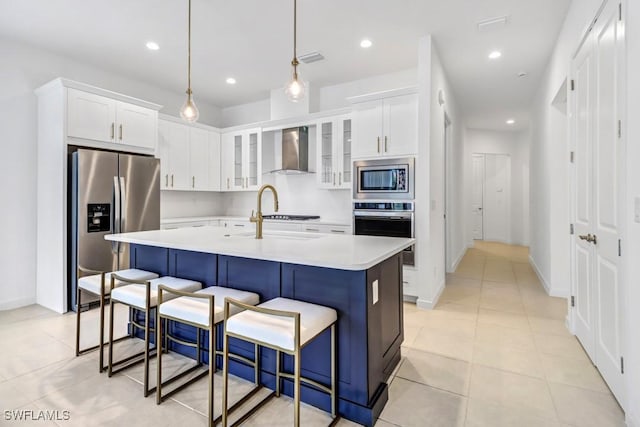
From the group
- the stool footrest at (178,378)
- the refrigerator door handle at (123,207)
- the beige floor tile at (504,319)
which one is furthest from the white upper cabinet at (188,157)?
the beige floor tile at (504,319)

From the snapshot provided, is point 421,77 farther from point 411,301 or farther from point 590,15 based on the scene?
point 411,301

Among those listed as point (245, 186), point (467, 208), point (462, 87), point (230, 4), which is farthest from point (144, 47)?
point (467, 208)

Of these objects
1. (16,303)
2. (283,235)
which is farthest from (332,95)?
(16,303)

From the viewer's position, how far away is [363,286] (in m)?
1.78

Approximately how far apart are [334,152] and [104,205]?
2873 millimetres

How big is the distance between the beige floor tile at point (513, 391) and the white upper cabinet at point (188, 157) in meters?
4.55

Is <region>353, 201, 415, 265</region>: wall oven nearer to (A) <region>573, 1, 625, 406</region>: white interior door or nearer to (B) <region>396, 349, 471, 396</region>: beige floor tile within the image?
(B) <region>396, 349, 471, 396</region>: beige floor tile

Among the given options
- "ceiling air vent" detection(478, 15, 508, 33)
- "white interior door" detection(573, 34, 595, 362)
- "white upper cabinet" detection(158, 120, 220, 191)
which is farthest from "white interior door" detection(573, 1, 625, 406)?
"white upper cabinet" detection(158, 120, 220, 191)

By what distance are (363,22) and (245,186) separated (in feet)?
10.5

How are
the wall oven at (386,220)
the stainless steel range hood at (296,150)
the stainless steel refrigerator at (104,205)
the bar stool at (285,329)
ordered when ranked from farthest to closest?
the stainless steel range hood at (296,150) < the wall oven at (386,220) < the stainless steel refrigerator at (104,205) < the bar stool at (285,329)

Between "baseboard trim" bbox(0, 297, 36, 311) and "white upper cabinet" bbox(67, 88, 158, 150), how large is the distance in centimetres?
196

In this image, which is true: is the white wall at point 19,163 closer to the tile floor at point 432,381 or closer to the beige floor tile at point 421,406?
the tile floor at point 432,381

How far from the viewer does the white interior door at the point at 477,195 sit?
8.83 metres

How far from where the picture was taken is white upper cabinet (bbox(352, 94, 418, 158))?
3691 mm
